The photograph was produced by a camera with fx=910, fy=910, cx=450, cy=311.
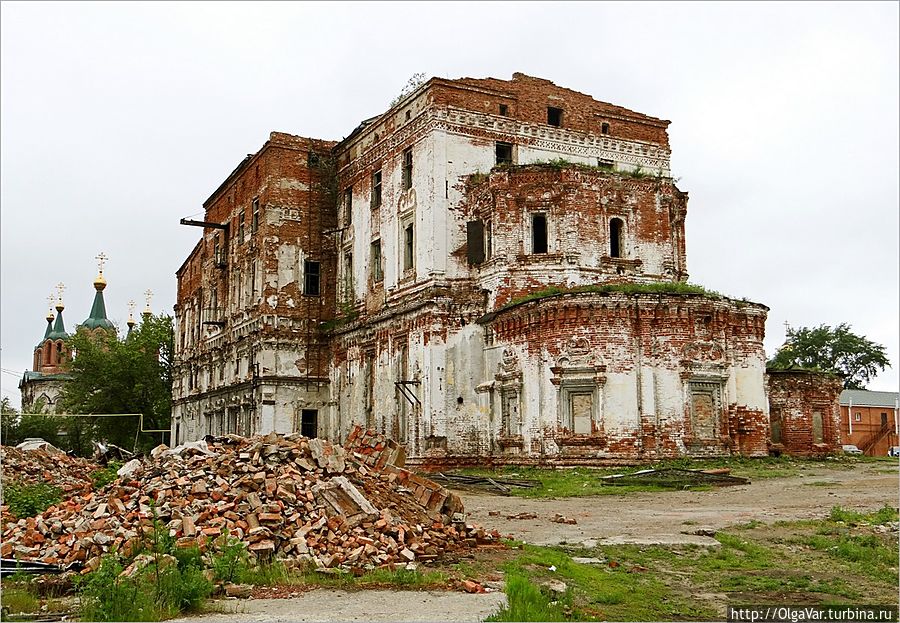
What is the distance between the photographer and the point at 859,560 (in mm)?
12359

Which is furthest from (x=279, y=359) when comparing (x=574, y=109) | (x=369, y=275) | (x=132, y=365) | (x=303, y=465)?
(x=303, y=465)

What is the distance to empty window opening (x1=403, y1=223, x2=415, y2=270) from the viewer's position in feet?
110

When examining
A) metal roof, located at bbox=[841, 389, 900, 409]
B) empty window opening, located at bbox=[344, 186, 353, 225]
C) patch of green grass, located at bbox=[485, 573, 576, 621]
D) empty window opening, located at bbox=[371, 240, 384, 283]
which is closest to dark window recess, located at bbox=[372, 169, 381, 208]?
empty window opening, located at bbox=[371, 240, 384, 283]

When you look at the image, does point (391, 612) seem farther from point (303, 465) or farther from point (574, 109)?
point (574, 109)

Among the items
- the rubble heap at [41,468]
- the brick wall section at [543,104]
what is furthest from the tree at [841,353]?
the rubble heap at [41,468]

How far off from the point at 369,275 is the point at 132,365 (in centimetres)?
2384

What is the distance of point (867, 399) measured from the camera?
5616 centimetres

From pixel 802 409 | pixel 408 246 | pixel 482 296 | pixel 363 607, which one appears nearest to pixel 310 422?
pixel 408 246

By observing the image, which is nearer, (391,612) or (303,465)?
(391,612)

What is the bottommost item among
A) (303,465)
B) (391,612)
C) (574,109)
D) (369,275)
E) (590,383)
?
(391,612)

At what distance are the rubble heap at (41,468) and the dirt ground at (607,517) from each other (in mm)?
10769

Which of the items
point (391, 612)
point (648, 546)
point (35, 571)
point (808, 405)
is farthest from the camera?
point (808, 405)

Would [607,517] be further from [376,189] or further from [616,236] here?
[376,189]

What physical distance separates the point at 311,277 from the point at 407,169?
8.31m
